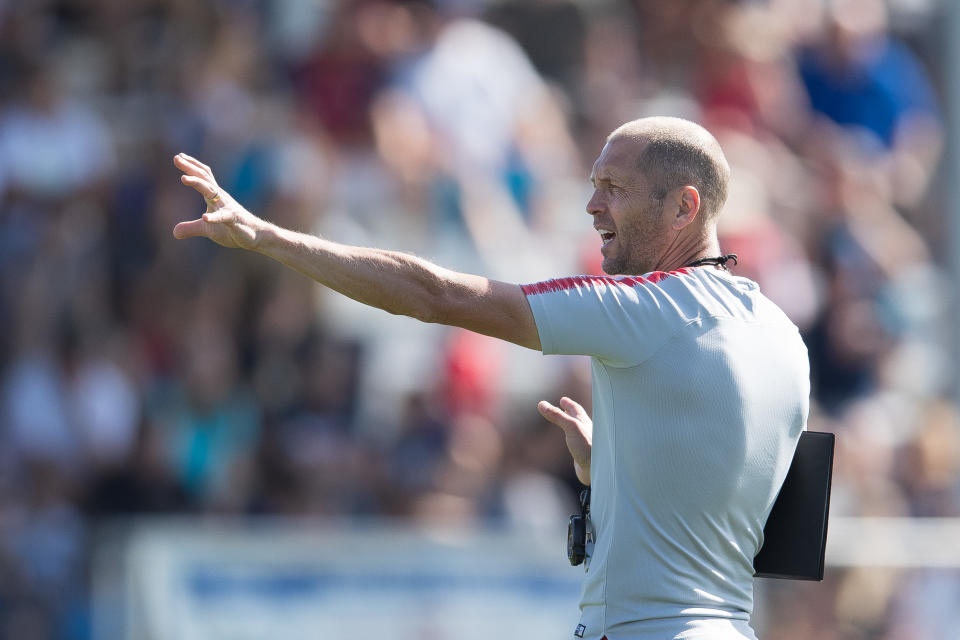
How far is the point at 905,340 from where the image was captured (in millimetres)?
10383

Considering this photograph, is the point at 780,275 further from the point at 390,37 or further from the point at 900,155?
the point at 390,37

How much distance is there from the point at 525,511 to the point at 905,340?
10.4ft

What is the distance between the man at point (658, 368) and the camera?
154 inches

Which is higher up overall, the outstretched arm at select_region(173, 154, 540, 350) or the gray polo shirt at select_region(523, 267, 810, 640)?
the outstretched arm at select_region(173, 154, 540, 350)

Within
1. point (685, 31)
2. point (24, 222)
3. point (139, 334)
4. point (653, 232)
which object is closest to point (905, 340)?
point (685, 31)

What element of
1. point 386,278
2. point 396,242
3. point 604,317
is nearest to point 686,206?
point 604,317

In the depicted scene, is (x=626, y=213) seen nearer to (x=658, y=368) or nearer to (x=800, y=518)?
(x=658, y=368)

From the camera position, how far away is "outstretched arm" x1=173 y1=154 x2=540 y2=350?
3.85 meters

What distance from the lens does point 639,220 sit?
4262 millimetres

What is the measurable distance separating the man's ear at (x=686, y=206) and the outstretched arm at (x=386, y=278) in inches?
21.5

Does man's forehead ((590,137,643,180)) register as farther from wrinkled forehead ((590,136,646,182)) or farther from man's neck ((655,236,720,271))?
man's neck ((655,236,720,271))

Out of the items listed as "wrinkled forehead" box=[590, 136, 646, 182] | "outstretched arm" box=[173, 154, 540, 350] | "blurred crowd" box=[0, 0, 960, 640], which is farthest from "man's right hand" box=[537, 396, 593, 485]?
"blurred crowd" box=[0, 0, 960, 640]

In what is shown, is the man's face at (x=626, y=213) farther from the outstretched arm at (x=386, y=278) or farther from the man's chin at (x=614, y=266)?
the outstretched arm at (x=386, y=278)

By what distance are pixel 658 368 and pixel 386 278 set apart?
751 mm
